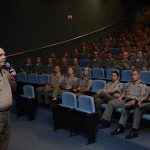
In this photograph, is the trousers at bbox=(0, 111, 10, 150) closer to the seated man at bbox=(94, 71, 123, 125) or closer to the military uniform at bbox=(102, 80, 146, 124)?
the military uniform at bbox=(102, 80, 146, 124)

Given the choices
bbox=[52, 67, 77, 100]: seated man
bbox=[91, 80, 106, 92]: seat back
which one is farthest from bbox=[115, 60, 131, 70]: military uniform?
bbox=[91, 80, 106, 92]: seat back

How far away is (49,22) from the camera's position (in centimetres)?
810

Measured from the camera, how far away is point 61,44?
8.43m

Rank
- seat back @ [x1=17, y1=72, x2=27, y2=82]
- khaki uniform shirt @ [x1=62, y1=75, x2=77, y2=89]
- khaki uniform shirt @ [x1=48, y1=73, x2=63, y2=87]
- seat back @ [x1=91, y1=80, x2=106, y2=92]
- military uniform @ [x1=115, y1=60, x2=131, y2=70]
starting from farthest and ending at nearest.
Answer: seat back @ [x1=17, y1=72, x2=27, y2=82] < military uniform @ [x1=115, y1=60, x2=131, y2=70] < khaki uniform shirt @ [x1=48, y1=73, x2=63, y2=87] < khaki uniform shirt @ [x1=62, y1=75, x2=77, y2=89] < seat back @ [x1=91, y1=80, x2=106, y2=92]

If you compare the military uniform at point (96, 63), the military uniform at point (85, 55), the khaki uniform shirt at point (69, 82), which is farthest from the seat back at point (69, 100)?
the military uniform at point (85, 55)

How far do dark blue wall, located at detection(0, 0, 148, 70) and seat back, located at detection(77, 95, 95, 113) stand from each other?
404cm

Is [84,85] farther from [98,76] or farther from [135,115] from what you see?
[135,115]

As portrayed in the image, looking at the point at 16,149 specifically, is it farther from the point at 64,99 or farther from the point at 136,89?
the point at 136,89

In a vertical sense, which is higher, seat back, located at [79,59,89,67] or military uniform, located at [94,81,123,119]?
seat back, located at [79,59,89,67]

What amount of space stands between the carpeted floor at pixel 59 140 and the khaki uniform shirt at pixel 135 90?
1.46ft

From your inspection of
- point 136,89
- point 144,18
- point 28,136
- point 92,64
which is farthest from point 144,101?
point 144,18

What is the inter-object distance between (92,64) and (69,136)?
10.5 ft

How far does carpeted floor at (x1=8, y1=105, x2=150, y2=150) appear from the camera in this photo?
317cm

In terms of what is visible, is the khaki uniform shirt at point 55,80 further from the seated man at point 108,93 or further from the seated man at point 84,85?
the seated man at point 108,93
